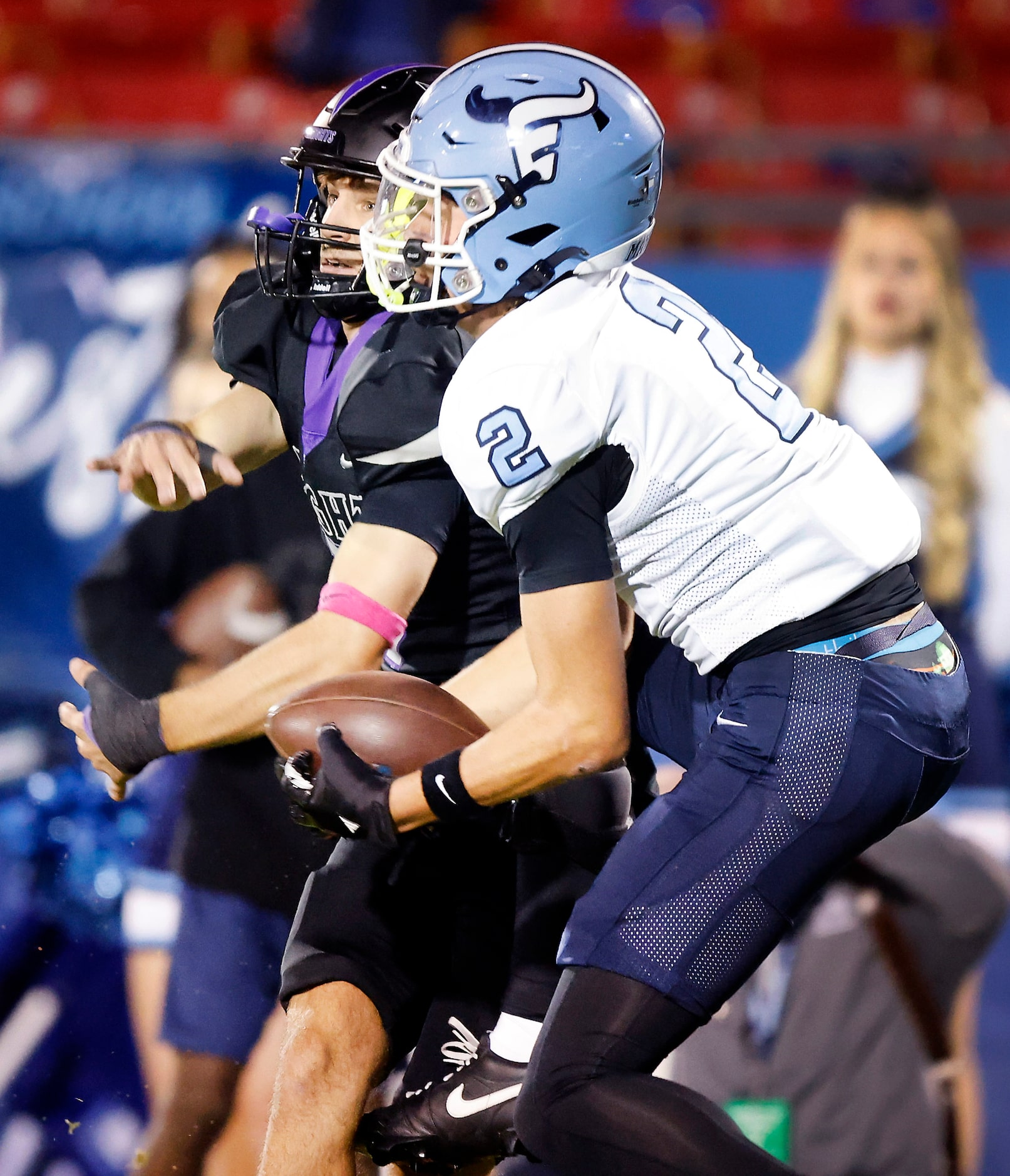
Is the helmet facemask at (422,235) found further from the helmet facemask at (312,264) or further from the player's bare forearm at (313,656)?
the player's bare forearm at (313,656)

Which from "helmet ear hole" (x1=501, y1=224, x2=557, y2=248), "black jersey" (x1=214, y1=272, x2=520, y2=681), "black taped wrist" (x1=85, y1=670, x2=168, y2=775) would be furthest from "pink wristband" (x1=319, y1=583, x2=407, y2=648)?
"helmet ear hole" (x1=501, y1=224, x2=557, y2=248)

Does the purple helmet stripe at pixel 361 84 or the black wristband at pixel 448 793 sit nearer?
the black wristband at pixel 448 793

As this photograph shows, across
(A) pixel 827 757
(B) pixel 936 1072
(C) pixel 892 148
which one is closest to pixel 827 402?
(C) pixel 892 148

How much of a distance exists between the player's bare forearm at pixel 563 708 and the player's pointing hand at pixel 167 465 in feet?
2.58

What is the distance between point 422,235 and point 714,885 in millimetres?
1022

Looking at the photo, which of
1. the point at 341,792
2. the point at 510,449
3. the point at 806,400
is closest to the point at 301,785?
→ the point at 341,792

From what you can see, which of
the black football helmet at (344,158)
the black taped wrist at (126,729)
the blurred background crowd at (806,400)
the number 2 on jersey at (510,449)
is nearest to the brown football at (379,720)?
the black taped wrist at (126,729)

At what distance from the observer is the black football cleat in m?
2.49

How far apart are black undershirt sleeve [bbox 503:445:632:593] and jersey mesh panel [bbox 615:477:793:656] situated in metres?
0.06

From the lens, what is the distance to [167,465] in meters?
2.61

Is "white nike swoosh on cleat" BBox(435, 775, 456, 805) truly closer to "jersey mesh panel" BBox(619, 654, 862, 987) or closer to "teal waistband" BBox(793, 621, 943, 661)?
"jersey mesh panel" BBox(619, 654, 862, 987)

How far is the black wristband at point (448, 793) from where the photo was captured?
2.11 m

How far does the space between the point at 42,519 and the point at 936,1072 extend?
3.05m

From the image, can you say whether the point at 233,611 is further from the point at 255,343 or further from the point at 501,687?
the point at 501,687
